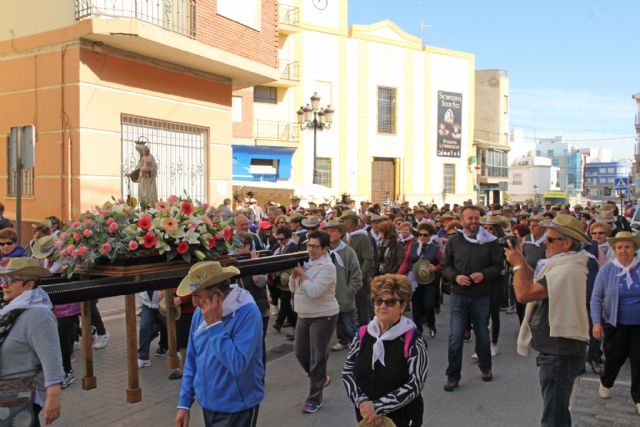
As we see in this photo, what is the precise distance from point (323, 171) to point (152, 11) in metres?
23.0

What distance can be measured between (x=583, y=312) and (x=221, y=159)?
1111 centimetres

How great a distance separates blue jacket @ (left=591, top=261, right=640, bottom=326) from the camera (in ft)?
19.1

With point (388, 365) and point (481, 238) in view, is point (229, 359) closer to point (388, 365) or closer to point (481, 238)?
point (388, 365)

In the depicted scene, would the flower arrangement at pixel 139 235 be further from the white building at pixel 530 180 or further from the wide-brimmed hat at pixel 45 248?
the white building at pixel 530 180

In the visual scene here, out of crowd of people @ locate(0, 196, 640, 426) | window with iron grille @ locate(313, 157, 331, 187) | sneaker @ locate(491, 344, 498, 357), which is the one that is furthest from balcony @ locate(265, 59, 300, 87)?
sneaker @ locate(491, 344, 498, 357)

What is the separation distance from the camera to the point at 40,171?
1156cm

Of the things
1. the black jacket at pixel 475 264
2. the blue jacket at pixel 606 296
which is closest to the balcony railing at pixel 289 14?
the black jacket at pixel 475 264

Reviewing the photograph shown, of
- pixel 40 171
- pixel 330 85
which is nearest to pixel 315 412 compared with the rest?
pixel 40 171

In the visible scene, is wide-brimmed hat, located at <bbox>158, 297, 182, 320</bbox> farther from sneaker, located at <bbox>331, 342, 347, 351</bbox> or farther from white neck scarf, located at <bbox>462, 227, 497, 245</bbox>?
white neck scarf, located at <bbox>462, 227, 497, 245</bbox>

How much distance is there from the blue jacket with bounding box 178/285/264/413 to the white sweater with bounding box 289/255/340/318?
85.6 inches

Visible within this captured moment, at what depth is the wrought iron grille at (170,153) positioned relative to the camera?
39.6 ft

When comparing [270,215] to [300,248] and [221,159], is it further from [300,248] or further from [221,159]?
[300,248]

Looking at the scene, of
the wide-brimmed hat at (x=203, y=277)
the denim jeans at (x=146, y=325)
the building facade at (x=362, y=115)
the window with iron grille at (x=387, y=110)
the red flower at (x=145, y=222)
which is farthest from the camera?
the window with iron grille at (x=387, y=110)

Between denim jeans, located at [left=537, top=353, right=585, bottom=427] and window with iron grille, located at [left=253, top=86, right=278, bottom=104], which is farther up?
window with iron grille, located at [left=253, top=86, right=278, bottom=104]
